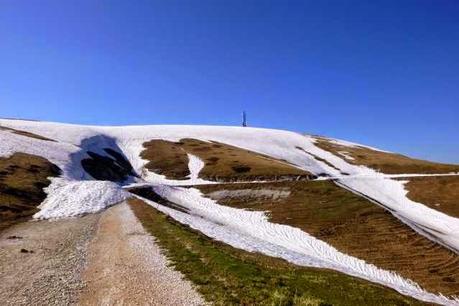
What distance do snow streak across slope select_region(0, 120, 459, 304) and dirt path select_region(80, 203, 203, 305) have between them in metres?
10.6

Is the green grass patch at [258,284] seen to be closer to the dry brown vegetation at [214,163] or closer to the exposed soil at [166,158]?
the dry brown vegetation at [214,163]

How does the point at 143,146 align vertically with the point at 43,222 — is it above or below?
above

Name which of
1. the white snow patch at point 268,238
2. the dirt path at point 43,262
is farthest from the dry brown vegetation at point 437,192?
the dirt path at point 43,262

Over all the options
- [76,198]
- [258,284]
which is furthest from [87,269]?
[76,198]

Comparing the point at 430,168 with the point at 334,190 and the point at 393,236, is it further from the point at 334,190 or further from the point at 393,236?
the point at 393,236

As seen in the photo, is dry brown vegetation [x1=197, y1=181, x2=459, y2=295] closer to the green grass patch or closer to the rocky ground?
the green grass patch

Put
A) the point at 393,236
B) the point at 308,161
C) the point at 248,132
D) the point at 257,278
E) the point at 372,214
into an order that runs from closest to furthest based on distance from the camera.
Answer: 1. the point at 257,278
2. the point at 393,236
3. the point at 372,214
4. the point at 308,161
5. the point at 248,132

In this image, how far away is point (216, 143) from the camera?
135625mm

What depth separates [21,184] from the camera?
52.7 meters

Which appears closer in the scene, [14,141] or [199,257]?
[199,257]

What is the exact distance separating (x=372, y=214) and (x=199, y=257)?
36244mm

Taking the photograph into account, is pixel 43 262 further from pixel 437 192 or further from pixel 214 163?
pixel 214 163

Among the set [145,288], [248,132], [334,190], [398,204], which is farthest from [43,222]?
[248,132]

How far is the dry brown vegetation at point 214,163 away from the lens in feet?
279
